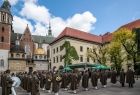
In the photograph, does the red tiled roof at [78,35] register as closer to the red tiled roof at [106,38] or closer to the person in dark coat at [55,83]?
the red tiled roof at [106,38]

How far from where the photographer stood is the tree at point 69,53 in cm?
6384

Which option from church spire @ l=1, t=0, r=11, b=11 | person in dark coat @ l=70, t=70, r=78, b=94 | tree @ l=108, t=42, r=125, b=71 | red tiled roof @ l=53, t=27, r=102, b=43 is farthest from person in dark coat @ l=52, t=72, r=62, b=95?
church spire @ l=1, t=0, r=11, b=11

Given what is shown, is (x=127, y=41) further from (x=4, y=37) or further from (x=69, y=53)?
(x=4, y=37)

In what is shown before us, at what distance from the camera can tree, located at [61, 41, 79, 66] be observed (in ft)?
209

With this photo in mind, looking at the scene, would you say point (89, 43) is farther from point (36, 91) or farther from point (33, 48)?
point (36, 91)

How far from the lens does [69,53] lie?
66.2 metres

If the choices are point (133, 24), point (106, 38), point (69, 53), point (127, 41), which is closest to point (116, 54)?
point (127, 41)

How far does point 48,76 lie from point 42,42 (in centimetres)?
8771

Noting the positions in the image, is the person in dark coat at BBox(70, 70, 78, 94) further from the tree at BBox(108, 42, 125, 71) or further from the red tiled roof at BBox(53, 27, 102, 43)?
the red tiled roof at BBox(53, 27, 102, 43)

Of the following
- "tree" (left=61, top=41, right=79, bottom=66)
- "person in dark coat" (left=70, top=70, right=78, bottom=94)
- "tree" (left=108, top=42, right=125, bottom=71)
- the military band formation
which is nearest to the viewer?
the military band formation

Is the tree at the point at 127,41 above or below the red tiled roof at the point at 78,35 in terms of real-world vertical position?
below

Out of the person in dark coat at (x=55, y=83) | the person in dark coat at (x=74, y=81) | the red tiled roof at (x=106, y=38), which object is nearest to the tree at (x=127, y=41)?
the red tiled roof at (x=106, y=38)

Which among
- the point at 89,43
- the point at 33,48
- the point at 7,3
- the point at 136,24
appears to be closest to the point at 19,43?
the point at 33,48

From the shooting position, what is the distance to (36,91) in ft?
62.5
